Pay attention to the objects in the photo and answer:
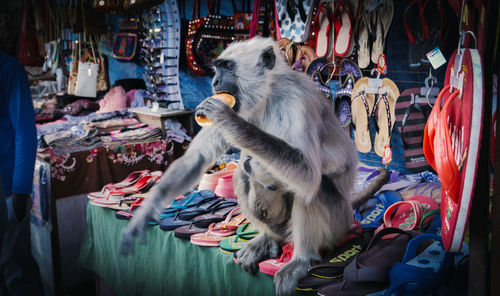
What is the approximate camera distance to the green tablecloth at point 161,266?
200 centimetres

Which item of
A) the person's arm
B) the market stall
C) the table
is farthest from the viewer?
the table

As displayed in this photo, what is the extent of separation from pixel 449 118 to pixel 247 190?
895 millimetres

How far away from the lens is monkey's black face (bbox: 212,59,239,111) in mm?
1690

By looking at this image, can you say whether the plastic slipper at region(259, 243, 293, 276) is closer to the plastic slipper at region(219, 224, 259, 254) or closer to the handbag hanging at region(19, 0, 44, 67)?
the plastic slipper at region(219, 224, 259, 254)

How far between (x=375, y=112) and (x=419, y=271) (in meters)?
1.67

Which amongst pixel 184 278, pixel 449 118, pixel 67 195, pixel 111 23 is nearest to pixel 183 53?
pixel 111 23

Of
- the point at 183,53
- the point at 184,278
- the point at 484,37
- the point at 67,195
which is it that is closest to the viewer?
the point at 484,37

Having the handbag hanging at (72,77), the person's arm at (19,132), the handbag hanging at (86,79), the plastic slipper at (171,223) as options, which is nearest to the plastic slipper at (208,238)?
the plastic slipper at (171,223)

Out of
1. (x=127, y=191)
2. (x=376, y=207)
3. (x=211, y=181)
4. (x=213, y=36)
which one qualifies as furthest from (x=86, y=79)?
(x=376, y=207)

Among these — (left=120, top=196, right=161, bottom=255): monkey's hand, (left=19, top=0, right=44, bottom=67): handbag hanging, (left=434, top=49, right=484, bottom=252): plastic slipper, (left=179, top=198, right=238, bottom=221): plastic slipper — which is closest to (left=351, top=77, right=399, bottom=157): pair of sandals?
(left=179, top=198, right=238, bottom=221): plastic slipper

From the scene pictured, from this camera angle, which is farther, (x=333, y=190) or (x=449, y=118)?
(x=333, y=190)

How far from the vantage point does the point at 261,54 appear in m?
1.71

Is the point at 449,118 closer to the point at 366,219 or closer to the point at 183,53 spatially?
the point at 366,219

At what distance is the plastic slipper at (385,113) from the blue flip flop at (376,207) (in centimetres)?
59
